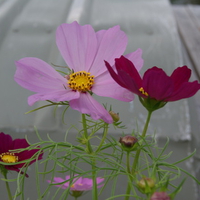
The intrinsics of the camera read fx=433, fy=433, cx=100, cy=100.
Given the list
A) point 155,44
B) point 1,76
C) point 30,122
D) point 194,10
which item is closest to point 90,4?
point 155,44

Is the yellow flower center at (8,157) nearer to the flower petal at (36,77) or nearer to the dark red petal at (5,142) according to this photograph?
the dark red petal at (5,142)

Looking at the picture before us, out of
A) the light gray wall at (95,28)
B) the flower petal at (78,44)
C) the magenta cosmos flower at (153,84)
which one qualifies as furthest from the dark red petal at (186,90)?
the light gray wall at (95,28)

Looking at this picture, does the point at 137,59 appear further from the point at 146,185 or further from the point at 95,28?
the point at 95,28

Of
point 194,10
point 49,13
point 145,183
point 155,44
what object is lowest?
point 145,183

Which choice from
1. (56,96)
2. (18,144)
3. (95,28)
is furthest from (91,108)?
(95,28)

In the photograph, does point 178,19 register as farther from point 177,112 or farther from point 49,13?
point 177,112

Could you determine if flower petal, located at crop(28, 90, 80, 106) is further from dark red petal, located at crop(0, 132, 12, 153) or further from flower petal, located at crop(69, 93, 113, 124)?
dark red petal, located at crop(0, 132, 12, 153)
